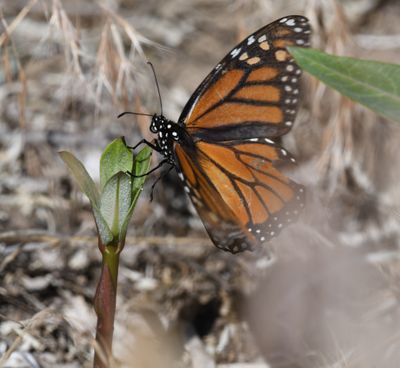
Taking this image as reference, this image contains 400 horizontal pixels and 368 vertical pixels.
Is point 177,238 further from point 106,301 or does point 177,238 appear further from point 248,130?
point 106,301

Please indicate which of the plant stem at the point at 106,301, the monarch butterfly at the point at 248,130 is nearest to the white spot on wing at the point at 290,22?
the monarch butterfly at the point at 248,130

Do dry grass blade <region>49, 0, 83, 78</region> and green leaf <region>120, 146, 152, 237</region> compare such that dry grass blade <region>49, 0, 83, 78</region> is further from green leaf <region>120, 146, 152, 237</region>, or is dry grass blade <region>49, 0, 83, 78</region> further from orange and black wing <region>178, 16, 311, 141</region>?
green leaf <region>120, 146, 152, 237</region>

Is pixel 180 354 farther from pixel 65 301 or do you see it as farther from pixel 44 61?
pixel 44 61

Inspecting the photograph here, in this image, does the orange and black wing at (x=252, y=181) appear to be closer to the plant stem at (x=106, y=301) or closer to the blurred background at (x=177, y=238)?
the blurred background at (x=177, y=238)

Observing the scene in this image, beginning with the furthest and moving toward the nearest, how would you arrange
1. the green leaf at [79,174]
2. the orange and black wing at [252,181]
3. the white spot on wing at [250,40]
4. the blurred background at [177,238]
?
the blurred background at [177,238]
the orange and black wing at [252,181]
the white spot on wing at [250,40]
the green leaf at [79,174]

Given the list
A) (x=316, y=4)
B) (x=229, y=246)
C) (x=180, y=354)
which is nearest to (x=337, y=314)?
(x=180, y=354)

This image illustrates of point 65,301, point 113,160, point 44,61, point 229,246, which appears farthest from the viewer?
point 44,61

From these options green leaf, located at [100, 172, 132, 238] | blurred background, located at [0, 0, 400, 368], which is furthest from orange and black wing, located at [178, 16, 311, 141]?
green leaf, located at [100, 172, 132, 238]
